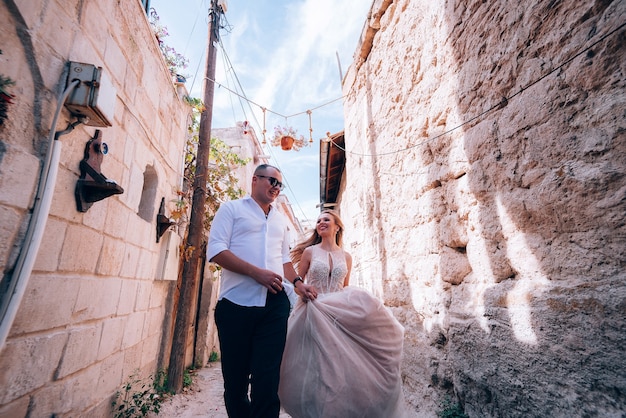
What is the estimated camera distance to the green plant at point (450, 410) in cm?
199

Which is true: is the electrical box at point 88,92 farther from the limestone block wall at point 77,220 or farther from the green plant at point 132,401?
the green plant at point 132,401

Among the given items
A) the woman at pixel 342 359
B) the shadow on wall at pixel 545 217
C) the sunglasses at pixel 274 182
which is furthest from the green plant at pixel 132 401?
the shadow on wall at pixel 545 217

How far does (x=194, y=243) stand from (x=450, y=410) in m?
3.50

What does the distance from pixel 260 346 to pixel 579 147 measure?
1.90 metres

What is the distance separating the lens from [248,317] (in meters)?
1.85

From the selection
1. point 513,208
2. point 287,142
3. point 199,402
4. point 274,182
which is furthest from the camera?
point 287,142

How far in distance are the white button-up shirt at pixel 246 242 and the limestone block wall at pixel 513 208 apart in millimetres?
1301

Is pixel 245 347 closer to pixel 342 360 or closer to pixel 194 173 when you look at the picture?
pixel 342 360

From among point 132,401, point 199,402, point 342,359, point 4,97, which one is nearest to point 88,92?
point 4,97

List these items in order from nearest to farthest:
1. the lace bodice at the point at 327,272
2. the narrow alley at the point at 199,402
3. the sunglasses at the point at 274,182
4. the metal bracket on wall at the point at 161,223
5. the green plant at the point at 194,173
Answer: the sunglasses at the point at 274,182
the lace bodice at the point at 327,272
the narrow alley at the point at 199,402
the metal bracket on wall at the point at 161,223
the green plant at the point at 194,173

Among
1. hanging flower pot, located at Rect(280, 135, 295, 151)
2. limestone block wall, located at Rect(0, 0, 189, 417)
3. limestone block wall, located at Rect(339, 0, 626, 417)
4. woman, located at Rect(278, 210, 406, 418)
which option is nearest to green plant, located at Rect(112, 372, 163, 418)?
limestone block wall, located at Rect(0, 0, 189, 417)

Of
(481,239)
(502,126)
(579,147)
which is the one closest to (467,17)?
(502,126)

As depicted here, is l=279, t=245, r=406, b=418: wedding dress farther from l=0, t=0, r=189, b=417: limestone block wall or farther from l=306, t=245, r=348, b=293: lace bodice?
l=0, t=0, r=189, b=417: limestone block wall

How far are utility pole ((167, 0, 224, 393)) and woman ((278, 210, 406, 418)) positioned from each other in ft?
7.77
